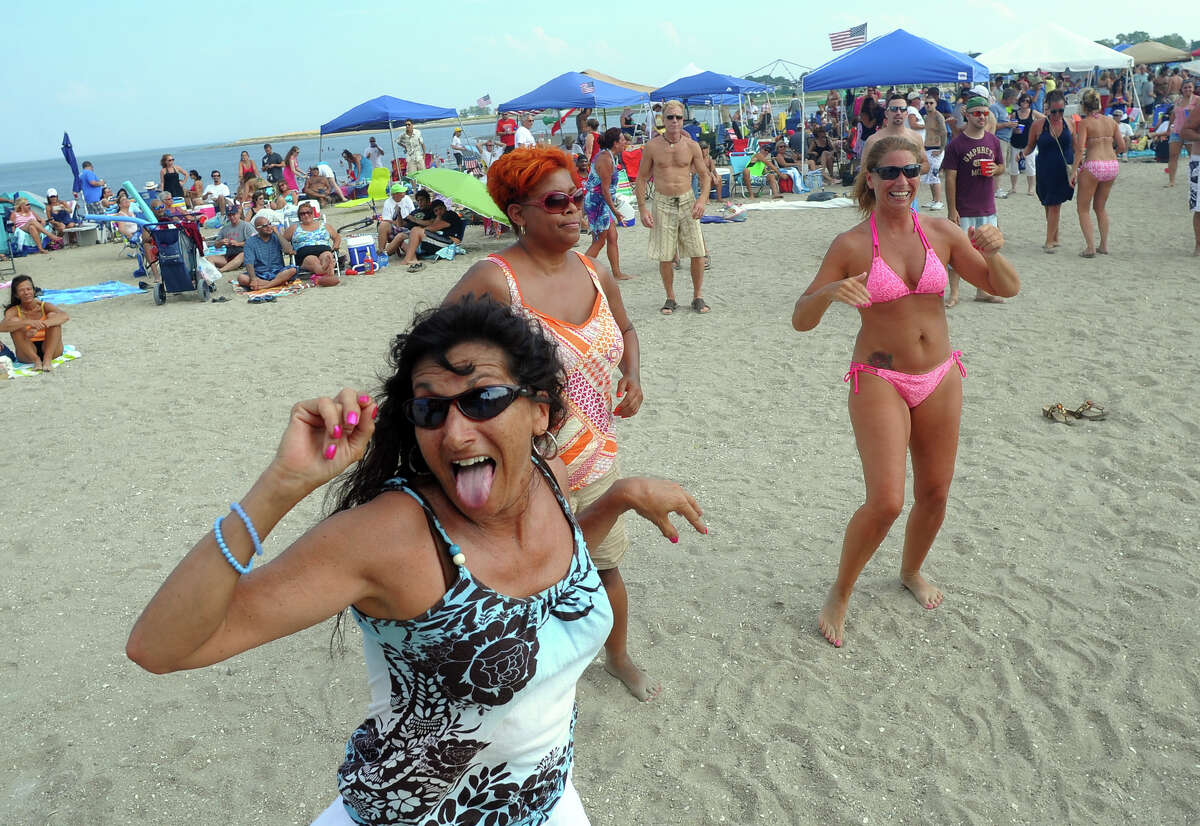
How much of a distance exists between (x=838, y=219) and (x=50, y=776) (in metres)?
13.8

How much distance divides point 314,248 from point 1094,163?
10.4 m

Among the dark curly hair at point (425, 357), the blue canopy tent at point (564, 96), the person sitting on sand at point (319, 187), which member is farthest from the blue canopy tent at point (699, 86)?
the dark curly hair at point (425, 357)

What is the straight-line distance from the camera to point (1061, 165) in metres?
10.0

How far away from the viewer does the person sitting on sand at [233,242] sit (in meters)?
14.1

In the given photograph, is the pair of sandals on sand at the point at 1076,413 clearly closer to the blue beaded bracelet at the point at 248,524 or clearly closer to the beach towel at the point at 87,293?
the blue beaded bracelet at the point at 248,524

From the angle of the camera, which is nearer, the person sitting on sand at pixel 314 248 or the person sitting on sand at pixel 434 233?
the person sitting on sand at pixel 314 248

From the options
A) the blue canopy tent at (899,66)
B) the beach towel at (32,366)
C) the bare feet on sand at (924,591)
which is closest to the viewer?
the bare feet on sand at (924,591)

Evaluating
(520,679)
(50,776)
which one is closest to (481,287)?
(520,679)

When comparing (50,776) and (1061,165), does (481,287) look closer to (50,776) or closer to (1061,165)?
(50,776)

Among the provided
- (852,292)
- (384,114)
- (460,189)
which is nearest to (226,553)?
(852,292)

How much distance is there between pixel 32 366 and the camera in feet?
30.2

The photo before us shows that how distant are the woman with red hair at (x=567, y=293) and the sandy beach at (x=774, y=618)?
87cm

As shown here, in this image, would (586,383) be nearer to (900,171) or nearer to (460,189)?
(900,171)

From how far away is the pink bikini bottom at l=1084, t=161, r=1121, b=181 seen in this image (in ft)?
32.5
